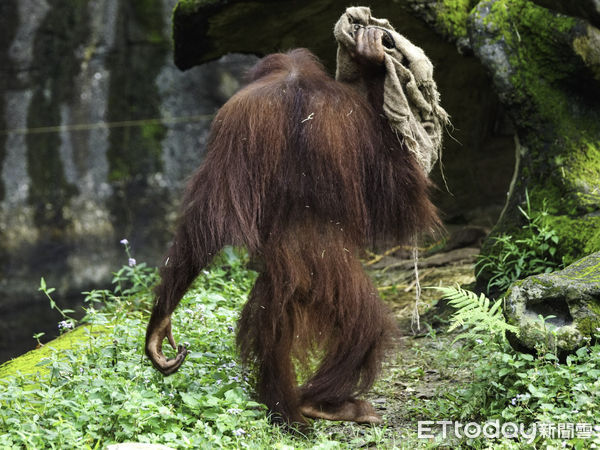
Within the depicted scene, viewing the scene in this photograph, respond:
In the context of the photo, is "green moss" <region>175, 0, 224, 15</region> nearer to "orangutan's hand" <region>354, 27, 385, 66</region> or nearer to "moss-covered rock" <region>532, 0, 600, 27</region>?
"orangutan's hand" <region>354, 27, 385, 66</region>

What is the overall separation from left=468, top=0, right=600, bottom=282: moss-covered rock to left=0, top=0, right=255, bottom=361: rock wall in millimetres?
4269

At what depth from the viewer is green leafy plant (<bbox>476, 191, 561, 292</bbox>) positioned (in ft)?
11.7

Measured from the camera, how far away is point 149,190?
7578 mm

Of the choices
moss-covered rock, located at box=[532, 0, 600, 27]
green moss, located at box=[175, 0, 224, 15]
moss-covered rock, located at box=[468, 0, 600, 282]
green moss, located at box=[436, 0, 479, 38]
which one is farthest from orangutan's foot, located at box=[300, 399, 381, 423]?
green moss, located at box=[175, 0, 224, 15]

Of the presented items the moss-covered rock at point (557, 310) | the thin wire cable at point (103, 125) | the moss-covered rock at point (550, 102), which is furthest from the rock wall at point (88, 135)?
the moss-covered rock at point (557, 310)

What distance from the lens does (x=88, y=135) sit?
7.55 metres

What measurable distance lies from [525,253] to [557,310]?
41.0 inches

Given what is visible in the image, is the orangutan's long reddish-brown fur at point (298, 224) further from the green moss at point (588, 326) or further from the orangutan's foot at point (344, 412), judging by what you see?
the green moss at point (588, 326)

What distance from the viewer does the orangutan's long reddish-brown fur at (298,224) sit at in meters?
2.78

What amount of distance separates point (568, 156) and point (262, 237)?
1.59 m

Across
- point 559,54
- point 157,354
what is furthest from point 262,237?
point 559,54

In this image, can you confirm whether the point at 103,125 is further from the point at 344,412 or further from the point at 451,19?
the point at 344,412

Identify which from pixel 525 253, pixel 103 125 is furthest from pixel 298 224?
pixel 103 125

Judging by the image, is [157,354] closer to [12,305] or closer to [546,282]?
[546,282]
